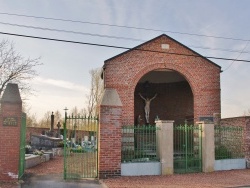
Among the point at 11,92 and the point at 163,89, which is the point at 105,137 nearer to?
the point at 11,92

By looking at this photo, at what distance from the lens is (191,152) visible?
14.5m

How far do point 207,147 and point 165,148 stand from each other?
6.49 feet

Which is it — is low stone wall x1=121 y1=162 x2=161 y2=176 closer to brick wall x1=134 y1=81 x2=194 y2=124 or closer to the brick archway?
the brick archway

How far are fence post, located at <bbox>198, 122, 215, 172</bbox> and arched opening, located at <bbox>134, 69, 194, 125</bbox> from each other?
24.1 ft

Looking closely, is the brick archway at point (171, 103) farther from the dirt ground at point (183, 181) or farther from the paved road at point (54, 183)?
the paved road at point (54, 183)

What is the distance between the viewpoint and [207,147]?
13875mm

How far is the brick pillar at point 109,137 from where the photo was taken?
12161 mm

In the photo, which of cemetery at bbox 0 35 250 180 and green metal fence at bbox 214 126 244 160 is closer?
cemetery at bbox 0 35 250 180

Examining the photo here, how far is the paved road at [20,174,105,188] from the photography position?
10625mm

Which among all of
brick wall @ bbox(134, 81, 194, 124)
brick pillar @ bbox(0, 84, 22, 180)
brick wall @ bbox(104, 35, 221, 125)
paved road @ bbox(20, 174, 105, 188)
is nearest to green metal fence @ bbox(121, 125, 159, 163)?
paved road @ bbox(20, 174, 105, 188)

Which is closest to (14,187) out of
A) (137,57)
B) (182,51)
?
(137,57)

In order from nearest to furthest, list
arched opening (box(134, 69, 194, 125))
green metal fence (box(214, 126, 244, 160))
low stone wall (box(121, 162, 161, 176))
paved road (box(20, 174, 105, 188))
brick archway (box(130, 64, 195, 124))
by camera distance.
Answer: paved road (box(20, 174, 105, 188)), low stone wall (box(121, 162, 161, 176)), green metal fence (box(214, 126, 244, 160)), arched opening (box(134, 69, 194, 125)), brick archway (box(130, 64, 195, 124))

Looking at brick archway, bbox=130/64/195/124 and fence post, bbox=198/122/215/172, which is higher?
brick archway, bbox=130/64/195/124

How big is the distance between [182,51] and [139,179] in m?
8.74
